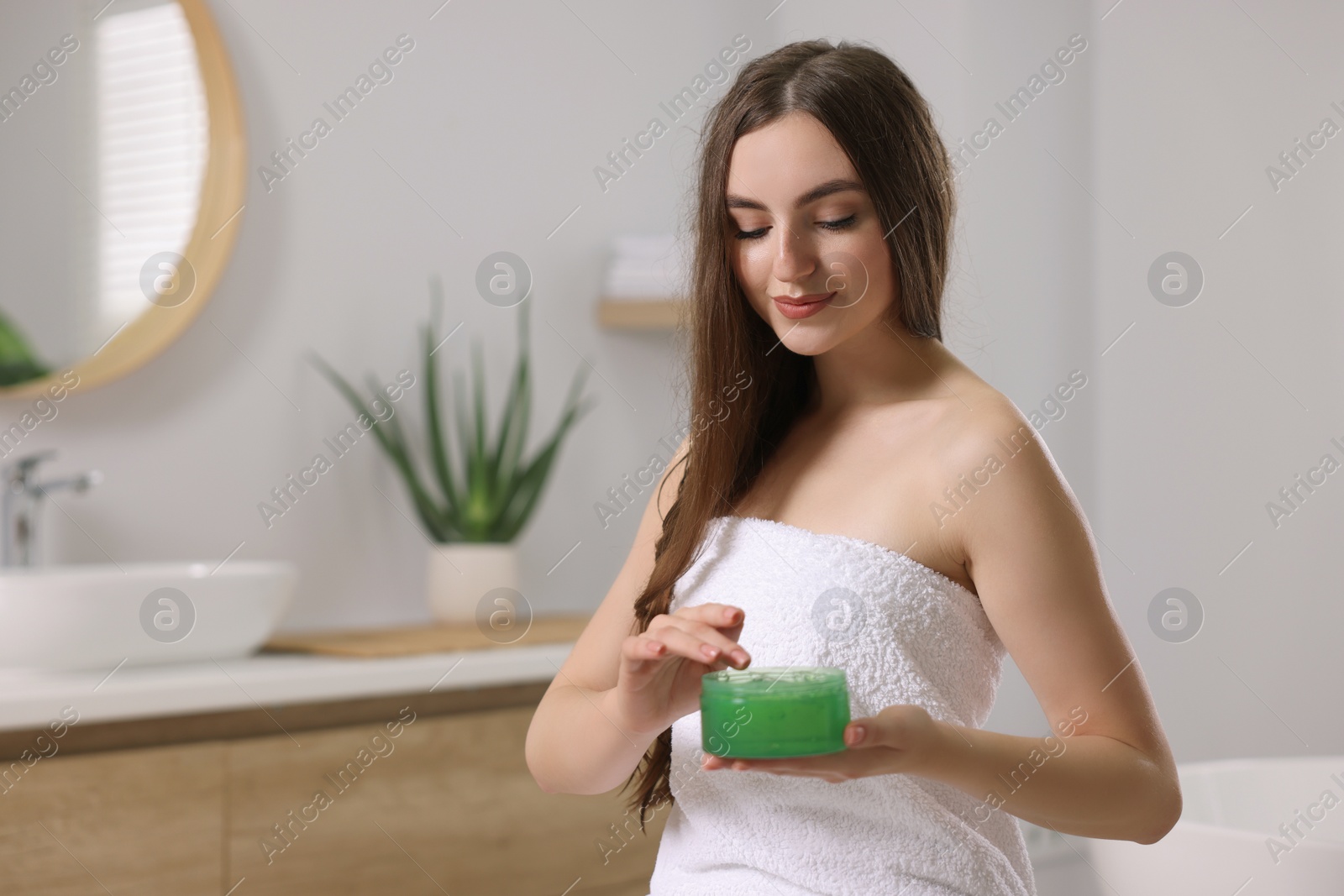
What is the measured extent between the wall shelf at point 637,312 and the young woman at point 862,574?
129 cm

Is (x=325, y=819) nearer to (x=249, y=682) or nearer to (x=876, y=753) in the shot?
(x=249, y=682)

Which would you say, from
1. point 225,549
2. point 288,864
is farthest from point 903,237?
point 225,549

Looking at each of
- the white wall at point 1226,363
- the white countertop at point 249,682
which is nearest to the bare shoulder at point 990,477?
the white countertop at point 249,682

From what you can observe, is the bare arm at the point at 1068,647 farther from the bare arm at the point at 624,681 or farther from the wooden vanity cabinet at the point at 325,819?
the wooden vanity cabinet at the point at 325,819

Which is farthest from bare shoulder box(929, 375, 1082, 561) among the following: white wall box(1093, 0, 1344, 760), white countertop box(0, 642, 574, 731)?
white wall box(1093, 0, 1344, 760)

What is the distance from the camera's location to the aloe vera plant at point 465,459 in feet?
6.61

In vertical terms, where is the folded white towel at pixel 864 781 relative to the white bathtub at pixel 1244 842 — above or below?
above

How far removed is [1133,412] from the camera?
6.56 feet

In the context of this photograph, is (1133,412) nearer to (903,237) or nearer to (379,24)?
(903,237)

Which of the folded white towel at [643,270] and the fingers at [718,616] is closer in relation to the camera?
the fingers at [718,616]

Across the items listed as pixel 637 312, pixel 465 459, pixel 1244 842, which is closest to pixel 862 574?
pixel 1244 842

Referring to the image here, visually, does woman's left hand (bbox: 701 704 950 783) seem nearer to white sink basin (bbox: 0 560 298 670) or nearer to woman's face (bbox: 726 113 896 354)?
woman's face (bbox: 726 113 896 354)

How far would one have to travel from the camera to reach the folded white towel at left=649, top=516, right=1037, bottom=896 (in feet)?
2.74

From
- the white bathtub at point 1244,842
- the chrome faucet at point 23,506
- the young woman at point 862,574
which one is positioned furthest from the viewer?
the chrome faucet at point 23,506
